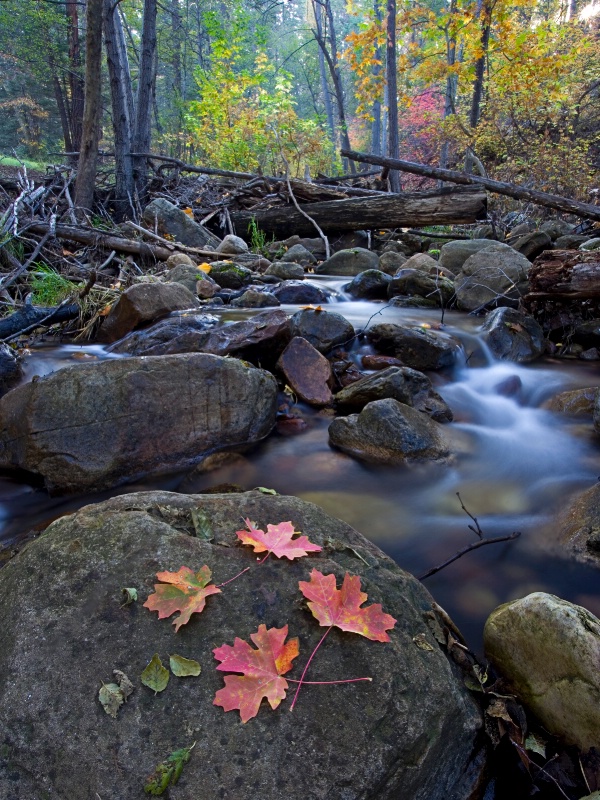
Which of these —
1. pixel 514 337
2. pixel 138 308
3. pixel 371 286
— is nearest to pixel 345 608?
pixel 138 308

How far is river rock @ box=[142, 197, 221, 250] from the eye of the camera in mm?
9648

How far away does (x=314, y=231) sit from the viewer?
10789mm

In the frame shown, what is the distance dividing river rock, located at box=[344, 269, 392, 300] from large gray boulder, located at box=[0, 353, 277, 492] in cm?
442

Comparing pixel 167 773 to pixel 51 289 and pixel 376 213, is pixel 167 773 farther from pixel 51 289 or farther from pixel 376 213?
pixel 376 213

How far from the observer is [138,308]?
549 centimetres

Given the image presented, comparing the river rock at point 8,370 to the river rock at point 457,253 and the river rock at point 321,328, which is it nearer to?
the river rock at point 321,328

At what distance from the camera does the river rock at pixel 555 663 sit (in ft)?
5.55

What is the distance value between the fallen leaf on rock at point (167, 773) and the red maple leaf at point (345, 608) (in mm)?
520

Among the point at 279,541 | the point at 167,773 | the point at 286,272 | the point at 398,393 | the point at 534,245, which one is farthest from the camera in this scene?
the point at 286,272

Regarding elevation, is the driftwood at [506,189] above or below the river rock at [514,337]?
above

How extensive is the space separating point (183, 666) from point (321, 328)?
4331mm

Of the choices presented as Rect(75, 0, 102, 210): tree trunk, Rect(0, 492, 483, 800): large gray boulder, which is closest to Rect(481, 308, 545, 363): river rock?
Rect(0, 492, 483, 800): large gray boulder

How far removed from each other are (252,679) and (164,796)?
0.34m

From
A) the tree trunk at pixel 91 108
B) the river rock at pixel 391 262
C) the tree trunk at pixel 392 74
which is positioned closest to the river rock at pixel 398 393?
the river rock at pixel 391 262
